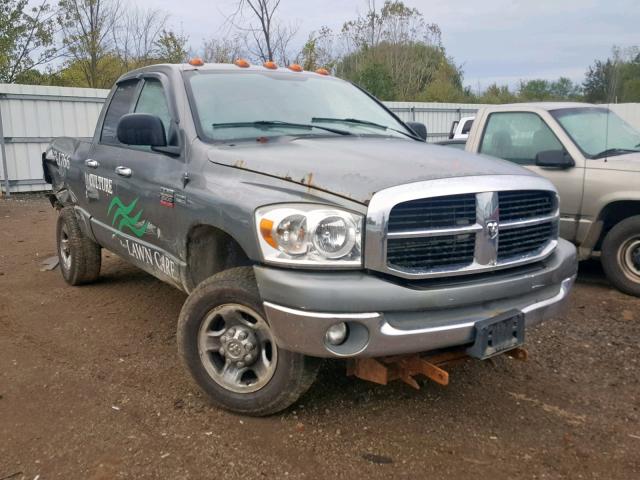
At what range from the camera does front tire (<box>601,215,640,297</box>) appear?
5645 mm

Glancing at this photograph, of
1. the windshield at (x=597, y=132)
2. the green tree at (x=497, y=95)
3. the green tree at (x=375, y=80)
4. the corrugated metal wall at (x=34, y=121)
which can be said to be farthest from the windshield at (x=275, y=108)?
the green tree at (x=497, y=95)

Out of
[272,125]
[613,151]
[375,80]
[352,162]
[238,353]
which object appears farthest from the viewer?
[375,80]

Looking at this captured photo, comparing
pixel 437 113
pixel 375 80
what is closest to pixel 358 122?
pixel 437 113

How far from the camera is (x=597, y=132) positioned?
626 cm

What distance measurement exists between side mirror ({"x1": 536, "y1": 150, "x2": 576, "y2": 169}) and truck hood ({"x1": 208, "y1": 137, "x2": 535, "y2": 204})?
8.26 feet

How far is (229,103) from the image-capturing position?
4039 mm

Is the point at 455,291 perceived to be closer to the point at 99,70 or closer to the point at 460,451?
the point at 460,451

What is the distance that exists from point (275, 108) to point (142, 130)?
0.87 meters

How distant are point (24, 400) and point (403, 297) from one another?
2360 millimetres

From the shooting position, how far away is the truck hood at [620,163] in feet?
18.4

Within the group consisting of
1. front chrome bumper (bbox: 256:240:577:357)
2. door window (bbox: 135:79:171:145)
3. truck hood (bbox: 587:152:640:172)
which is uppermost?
door window (bbox: 135:79:171:145)

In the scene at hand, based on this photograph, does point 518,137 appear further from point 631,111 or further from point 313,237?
point 631,111

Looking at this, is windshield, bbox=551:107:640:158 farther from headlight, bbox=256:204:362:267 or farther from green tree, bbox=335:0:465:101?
green tree, bbox=335:0:465:101

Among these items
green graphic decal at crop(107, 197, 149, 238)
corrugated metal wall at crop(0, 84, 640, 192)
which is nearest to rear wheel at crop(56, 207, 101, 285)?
green graphic decal at crop(107, 197, 149, 238)
